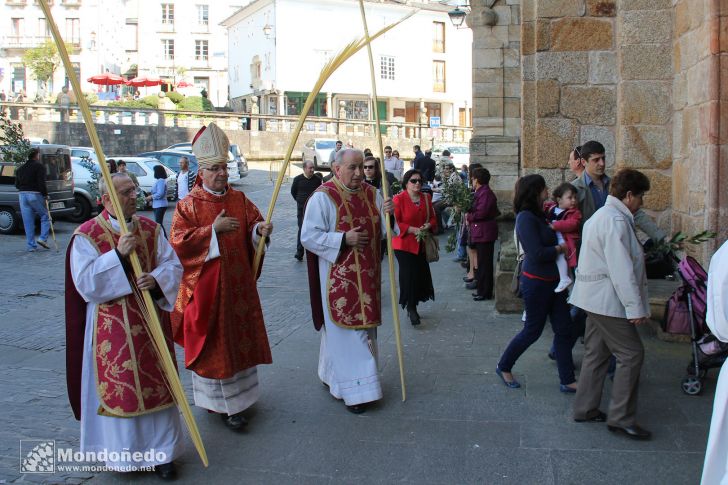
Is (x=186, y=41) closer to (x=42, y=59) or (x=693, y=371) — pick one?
Result: (x=42, y=59)

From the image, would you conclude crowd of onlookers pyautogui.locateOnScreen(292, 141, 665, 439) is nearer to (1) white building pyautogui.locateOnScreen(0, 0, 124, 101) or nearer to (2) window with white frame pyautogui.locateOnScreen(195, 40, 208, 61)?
(1) white building pyautogui.locateOnScreen(0, 0, 124, 101)

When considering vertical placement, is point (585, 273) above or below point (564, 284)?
above

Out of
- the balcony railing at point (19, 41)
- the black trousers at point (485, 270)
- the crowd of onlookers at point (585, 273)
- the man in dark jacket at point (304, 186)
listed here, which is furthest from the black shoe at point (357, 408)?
the balcony railing at point (19, 41)

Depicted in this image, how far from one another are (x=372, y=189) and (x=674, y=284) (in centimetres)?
339

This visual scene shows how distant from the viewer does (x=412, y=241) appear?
27.7 feet

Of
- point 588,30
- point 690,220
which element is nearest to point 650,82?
point 588,30

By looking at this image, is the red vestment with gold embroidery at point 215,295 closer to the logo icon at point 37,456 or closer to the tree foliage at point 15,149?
the logo icon at point 37,456

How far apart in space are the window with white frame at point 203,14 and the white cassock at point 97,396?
234ft

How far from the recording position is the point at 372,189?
6.15m

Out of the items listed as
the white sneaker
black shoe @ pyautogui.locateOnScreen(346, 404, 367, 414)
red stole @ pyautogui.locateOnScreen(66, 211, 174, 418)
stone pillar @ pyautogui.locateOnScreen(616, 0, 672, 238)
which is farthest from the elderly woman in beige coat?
stone pillar @ pyautogui.locateOnScreen(616, 0, 672, 238)

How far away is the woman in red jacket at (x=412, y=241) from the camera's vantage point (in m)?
8.40

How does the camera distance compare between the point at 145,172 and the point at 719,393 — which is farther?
the point at 145,172

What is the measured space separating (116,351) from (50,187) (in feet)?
45.5

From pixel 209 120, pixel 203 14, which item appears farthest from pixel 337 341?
pixel 203 14
